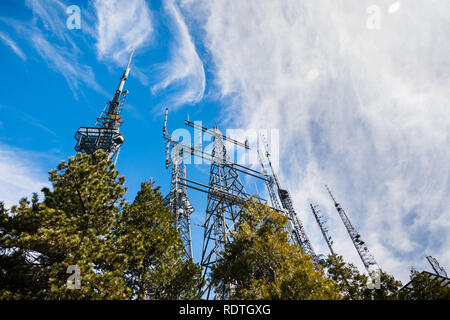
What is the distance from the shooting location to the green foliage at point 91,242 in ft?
27.5

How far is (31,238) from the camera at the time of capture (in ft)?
26.9

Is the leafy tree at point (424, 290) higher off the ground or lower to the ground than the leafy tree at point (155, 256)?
lower

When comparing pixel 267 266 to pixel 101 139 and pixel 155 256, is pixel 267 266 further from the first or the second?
pixel 101 139

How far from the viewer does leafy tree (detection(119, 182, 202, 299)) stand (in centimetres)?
1105

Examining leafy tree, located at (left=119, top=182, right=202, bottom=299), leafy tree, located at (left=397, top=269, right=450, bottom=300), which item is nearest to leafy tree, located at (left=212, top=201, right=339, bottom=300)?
leafy tree, located at (left=119, top=182, right=202, bottom=299)

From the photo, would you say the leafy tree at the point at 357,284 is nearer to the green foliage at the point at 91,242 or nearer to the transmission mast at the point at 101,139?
the green foliage at the point at 91,242

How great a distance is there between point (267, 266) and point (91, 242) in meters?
8.57

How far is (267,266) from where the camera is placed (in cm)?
1159

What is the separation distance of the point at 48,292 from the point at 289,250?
1058 centimetres

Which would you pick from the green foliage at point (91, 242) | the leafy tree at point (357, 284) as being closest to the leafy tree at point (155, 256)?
the green foliage at point (91, 242)

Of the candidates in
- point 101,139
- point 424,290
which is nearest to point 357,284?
point 424,290

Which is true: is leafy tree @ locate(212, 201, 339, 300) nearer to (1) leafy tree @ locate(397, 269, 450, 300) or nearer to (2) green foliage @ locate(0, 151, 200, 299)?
(2) green foliage @ locate(0, 151, 200, 299)
